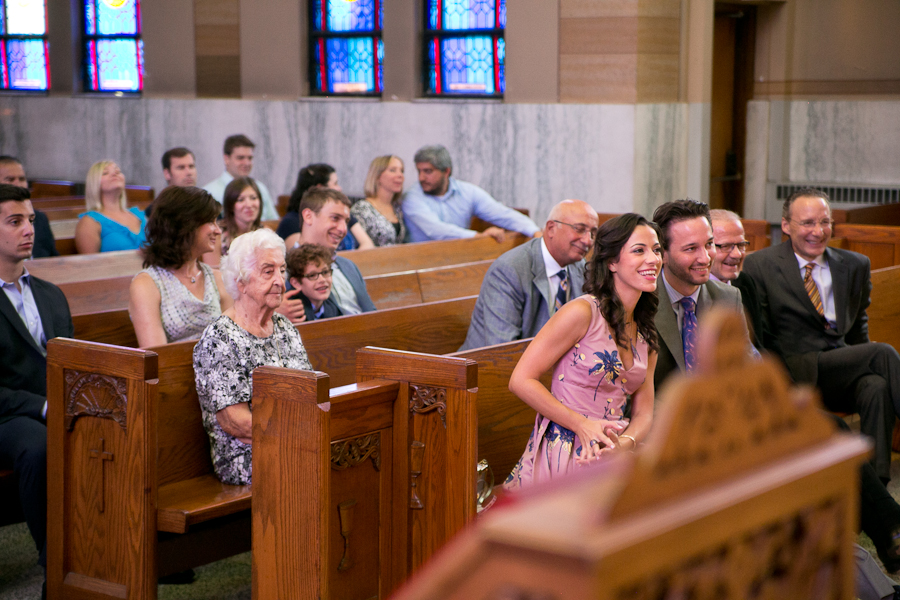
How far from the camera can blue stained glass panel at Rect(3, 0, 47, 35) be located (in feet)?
35.0

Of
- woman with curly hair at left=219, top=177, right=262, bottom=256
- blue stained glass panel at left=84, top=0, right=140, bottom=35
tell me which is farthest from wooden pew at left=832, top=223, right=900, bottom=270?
blue stained glass panel at left=84, top=0, right=140, bottom=35

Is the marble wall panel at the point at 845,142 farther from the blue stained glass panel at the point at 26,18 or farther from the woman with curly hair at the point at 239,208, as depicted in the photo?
the blue stained glass panel at the point at 26,18

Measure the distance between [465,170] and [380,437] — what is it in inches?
232

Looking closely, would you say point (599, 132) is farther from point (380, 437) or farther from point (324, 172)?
point (380, 437)

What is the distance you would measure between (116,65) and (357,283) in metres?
6.98

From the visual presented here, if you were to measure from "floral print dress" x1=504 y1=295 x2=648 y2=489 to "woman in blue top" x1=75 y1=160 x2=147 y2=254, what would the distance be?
13.3 ft

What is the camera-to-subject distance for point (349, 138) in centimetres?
898

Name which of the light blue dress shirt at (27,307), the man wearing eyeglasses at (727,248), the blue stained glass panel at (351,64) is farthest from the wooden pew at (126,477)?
the blue stained glass panel at (351,64)

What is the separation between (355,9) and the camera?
9094mm

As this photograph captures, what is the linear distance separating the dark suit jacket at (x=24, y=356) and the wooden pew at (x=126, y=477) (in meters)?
0.37

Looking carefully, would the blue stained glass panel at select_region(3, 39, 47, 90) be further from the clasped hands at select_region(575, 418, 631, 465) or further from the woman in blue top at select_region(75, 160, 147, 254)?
the clasped hands at select_region(575, 418, 631, 465)

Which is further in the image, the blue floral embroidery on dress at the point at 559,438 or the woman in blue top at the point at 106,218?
the woman in blue top at the point at 106,218

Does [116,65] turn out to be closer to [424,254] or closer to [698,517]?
[424,254]

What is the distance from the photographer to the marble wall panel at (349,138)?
793cm
